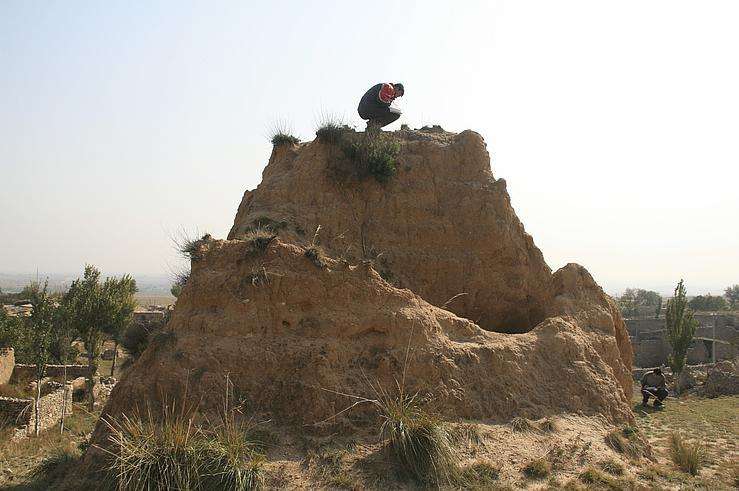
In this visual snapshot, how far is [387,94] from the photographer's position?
45.0 feet

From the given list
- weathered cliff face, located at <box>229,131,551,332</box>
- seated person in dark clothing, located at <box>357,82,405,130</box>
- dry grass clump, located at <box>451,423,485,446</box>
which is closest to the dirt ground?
dry grass clump, located at <box>451,423,485,446</box>

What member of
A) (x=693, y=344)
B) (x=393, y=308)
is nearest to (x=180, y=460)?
(x=393, y=308)

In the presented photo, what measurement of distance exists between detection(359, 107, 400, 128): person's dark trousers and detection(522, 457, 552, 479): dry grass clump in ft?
28.6

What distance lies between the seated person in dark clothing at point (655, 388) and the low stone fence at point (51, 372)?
71.6 ft

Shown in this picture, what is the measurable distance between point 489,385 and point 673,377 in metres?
21.0

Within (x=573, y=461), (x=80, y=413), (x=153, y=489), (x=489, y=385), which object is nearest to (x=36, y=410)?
(x=80, y=413)

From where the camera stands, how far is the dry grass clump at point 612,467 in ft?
29.2

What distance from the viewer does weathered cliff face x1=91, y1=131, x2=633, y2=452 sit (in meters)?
8.43

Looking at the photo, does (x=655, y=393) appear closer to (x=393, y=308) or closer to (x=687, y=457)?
(x=687, y=457)

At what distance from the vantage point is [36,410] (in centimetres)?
1452

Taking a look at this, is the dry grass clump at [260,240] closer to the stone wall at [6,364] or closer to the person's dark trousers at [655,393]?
the person's dark trousers at [655,393]

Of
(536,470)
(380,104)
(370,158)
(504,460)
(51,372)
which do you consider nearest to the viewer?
(536,470)

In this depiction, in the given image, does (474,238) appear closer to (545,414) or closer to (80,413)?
(545,414)

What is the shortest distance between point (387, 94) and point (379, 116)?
59cm
